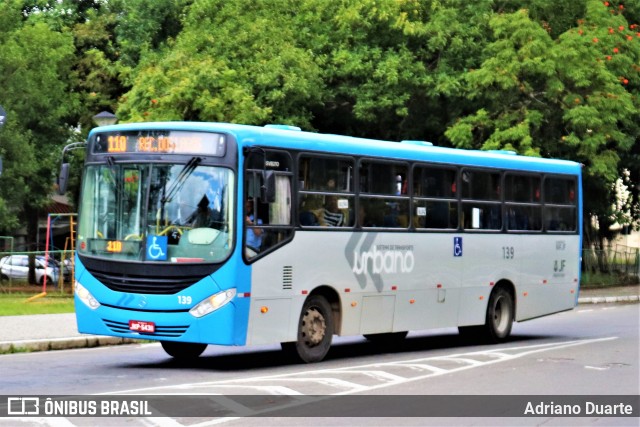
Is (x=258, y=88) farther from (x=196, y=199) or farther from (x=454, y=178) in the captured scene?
(x=196, y=199)

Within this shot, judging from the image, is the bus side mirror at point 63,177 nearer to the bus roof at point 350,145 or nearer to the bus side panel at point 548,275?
the bus roof at point 350,145

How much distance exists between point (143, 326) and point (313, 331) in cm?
258

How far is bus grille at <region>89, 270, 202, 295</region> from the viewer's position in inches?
640

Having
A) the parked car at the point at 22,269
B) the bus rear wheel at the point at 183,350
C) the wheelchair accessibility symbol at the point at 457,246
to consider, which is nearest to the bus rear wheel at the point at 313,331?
the bus rear wheel at the point at 183,350

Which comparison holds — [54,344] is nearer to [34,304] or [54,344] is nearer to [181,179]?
[181,179]

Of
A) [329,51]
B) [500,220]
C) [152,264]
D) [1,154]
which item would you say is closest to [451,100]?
[329,51]

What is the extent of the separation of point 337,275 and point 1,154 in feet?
77.6

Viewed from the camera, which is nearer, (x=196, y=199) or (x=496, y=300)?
(x=196, y=199)

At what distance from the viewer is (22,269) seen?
4991 cm

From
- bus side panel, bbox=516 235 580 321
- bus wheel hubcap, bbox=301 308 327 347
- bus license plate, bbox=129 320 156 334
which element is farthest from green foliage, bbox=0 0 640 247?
bus license plate, bbox=129 320 156 334

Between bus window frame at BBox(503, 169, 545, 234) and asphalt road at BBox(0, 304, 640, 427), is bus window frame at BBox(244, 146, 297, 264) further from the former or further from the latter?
bus window frame at BBox(503, 169, 545, 234)

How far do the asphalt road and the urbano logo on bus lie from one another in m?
1.28

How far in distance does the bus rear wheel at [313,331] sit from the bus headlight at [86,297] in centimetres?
259

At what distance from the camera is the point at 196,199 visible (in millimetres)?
16391
